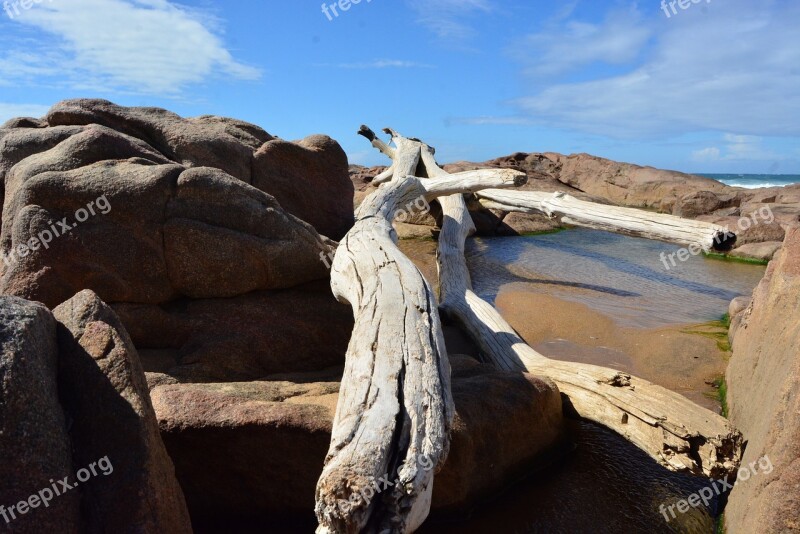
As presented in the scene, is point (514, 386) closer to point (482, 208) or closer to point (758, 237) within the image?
point (482, 208)

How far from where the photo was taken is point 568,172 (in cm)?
2412

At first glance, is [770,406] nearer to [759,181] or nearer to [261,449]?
[261,449]

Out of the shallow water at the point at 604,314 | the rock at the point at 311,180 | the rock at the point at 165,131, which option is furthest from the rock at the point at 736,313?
the rock at the point at 165,131

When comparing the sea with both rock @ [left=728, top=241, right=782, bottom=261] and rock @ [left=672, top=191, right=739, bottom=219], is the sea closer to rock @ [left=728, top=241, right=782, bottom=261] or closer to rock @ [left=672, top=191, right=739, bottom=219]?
rock @ [left=672, top=191, right=739, bottom=219]

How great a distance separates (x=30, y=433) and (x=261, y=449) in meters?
1.40

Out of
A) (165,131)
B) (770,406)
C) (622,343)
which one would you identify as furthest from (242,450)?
(165,131)

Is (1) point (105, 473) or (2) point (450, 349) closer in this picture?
(1) point (105, 473)

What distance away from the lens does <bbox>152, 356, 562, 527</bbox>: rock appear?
3162mm

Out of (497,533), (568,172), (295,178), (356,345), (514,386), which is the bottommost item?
(497,533)

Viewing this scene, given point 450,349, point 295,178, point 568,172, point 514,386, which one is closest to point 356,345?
point 514,386

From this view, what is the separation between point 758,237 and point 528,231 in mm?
4936

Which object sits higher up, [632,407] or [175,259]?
[175,259]

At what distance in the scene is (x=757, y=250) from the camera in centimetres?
1149

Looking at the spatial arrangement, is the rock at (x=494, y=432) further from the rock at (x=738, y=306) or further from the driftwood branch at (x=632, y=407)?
the rock at (x=738, y=306)
